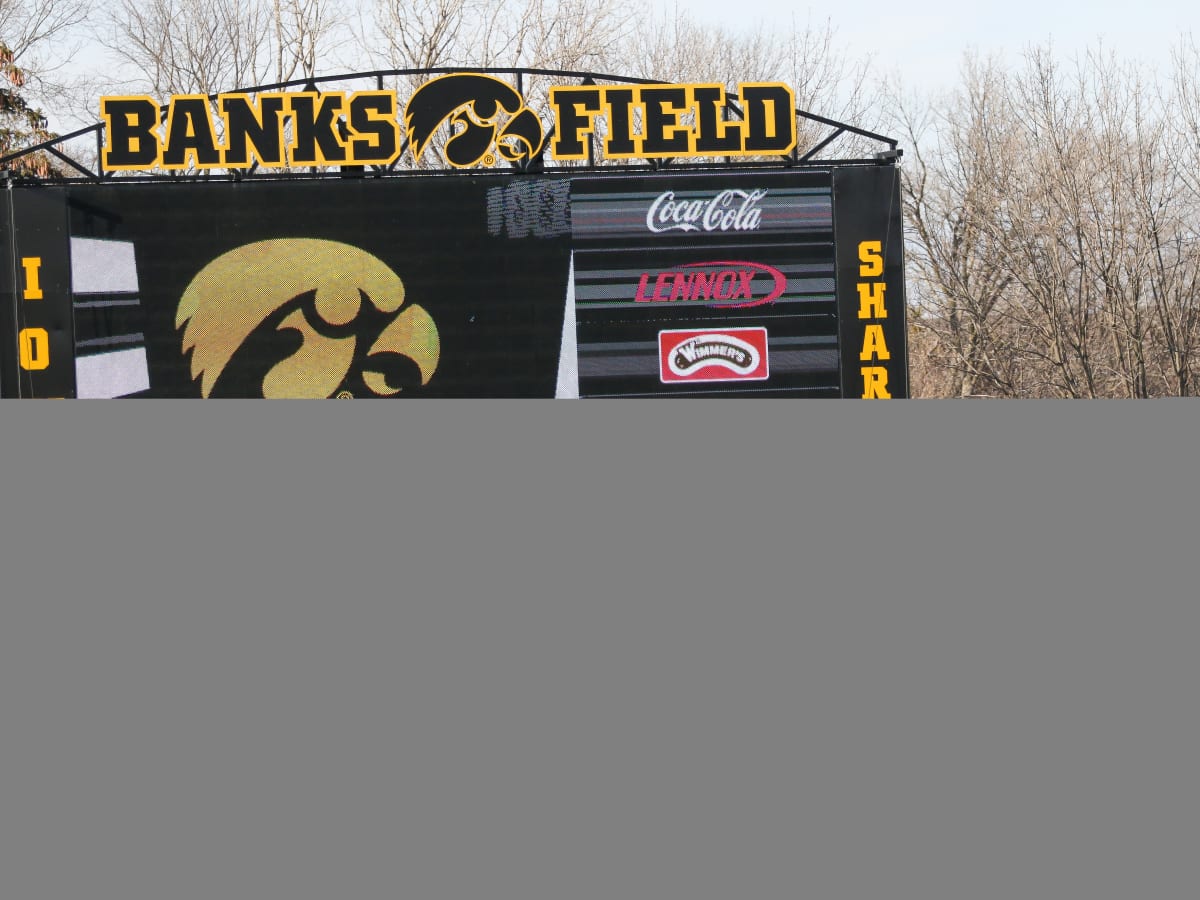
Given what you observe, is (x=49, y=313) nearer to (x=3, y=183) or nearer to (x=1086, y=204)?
(x=3, y=183)

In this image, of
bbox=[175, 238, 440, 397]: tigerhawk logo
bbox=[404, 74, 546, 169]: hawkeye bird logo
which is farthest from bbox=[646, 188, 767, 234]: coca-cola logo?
bbox=[175, 238, 440, 397]: tigerhawk logo

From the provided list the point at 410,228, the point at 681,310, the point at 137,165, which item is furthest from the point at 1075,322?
the point at 137,165

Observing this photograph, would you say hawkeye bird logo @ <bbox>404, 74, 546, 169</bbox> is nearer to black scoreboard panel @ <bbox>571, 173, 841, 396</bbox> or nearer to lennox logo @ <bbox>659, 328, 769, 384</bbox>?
black scoreboard panel @ <bbox>571, 173, 841, 396</bbox>

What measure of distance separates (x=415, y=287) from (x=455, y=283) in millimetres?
436

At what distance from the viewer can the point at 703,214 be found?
13.4m

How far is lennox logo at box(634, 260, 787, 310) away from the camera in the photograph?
13.4 metres

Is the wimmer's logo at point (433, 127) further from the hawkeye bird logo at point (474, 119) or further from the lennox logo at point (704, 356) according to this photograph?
the lennox logo at point (704, 356)

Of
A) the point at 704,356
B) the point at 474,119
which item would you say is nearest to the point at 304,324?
the point at 474,119

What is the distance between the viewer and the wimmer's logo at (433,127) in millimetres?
13859

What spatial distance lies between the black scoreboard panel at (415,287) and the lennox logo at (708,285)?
0.07 ft

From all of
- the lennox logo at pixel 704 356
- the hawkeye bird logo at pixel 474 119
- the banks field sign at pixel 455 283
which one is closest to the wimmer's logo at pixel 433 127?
the hawkeye bird logo at pixel 474 119

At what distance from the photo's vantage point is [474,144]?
46.0ft

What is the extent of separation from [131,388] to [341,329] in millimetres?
2313

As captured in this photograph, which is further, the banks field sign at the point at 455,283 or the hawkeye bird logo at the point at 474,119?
the hawkeye bird logo at the point at 474,119
